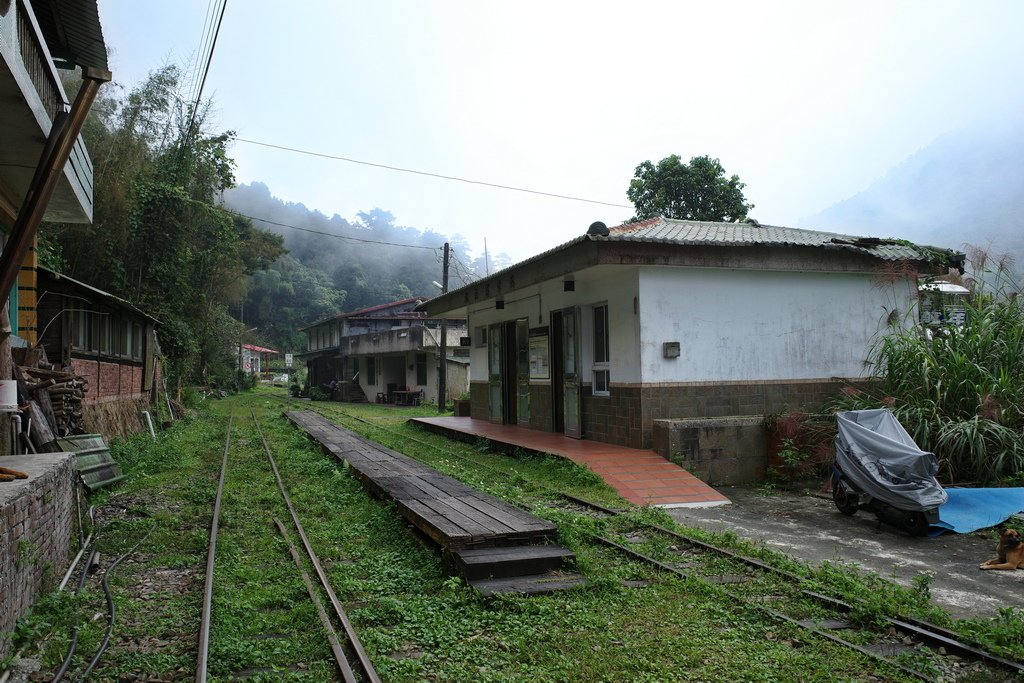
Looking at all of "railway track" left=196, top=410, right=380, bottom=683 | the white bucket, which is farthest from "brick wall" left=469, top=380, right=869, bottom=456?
the white bucket

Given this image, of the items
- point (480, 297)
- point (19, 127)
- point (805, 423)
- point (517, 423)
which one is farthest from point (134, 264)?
point (805, 423)

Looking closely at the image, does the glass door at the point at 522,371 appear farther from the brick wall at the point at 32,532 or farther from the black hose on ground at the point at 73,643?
the black hose on ground at the point at 73,643

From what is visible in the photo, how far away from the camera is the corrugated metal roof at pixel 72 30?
7.59m

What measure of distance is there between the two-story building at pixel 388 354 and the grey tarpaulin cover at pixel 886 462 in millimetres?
19024

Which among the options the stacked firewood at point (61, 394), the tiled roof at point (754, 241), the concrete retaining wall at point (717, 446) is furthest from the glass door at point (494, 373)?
the stacked firewood at point (61, 394)

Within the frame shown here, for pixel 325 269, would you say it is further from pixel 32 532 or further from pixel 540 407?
pixel 32 532

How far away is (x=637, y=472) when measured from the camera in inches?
372

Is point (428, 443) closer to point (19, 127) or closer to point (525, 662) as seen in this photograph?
point (19, 127)

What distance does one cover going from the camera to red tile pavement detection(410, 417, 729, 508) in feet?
28.1

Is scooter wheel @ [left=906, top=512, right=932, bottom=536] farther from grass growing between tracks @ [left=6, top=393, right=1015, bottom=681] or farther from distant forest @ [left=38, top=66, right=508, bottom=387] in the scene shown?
distant forest @ [left=38, top=66, right=508, bottom=387]

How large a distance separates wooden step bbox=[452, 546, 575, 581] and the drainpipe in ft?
12.7

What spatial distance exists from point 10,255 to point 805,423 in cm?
976

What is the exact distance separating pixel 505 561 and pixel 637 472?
15.0ft

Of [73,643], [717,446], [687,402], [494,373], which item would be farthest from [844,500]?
[494,373]
